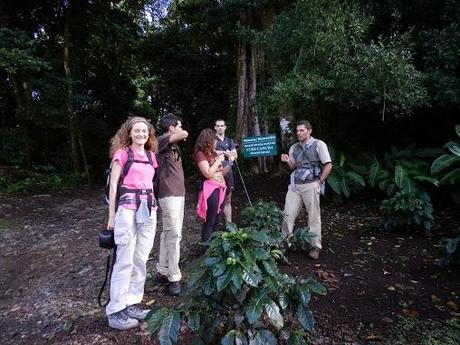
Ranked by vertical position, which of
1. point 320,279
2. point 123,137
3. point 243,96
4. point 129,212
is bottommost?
point 320,279

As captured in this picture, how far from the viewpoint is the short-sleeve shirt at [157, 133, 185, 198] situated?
3510 millimetres

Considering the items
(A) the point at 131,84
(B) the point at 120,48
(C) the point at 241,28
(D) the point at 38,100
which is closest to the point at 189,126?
(A) the point at 131,84

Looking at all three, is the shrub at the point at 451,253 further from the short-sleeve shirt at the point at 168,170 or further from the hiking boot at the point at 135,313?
the hiking boot at the point at 135,313

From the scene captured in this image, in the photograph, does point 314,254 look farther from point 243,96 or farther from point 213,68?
point 213,68

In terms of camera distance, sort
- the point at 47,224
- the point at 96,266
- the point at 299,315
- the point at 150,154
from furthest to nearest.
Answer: the point at 47,224 → the point at 96,266 → the point at 150,154 → the point at 299,315

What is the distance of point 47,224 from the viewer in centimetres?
691

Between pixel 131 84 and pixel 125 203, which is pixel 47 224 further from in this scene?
pixel 131 84

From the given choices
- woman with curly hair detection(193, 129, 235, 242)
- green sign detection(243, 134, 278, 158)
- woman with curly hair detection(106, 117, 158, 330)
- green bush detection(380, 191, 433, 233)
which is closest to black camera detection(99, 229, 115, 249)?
woman with curly hair detection(106, 117, 158, 330)

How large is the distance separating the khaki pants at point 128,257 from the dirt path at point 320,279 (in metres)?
0.29

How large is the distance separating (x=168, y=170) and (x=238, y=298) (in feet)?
5.39

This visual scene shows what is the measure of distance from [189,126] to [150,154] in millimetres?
10218

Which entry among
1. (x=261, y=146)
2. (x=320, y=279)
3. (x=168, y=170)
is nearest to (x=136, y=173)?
(x=168, y=170)

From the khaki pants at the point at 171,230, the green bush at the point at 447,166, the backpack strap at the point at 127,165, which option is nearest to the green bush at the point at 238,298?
the backpack strap at the point at 127,165

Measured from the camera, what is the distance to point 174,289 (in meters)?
3.61
